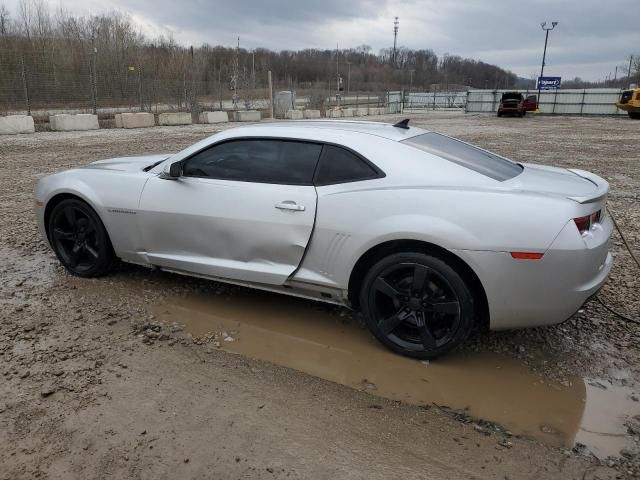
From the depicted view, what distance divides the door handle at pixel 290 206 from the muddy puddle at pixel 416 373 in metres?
0.92

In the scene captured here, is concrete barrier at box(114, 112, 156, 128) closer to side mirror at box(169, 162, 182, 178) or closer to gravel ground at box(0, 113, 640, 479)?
gravel ground at box(0, 113, 640, 479)

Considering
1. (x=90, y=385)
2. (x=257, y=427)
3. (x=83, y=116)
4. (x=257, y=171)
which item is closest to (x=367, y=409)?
(x=257, y=427)

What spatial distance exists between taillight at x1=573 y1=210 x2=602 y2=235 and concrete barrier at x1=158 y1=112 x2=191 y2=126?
24.7 meters

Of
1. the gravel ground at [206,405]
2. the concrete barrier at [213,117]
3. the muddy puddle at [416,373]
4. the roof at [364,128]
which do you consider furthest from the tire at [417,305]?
the concrete barrier at [213,117]

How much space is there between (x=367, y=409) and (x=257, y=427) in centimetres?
62

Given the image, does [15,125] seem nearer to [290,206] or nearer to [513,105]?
[290,206]

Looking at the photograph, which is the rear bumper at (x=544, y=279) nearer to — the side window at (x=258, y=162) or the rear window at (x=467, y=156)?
the rear window at (x=467, y=156)

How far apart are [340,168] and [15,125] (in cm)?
1977

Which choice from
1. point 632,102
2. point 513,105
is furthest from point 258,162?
point 513,105

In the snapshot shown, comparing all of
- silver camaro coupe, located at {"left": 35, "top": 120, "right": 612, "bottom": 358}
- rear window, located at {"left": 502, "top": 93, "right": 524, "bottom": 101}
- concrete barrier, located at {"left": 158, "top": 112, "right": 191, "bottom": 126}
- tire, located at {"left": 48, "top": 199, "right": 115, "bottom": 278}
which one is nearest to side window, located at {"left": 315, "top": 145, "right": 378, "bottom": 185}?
silver camaro coupe, located at {"left": 35, "top": 120, "right": 612, "bottom": 358}

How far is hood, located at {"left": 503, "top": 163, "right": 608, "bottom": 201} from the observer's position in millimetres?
3051

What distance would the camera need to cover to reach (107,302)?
403cm

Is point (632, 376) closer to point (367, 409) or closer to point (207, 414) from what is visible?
point (367, 409)

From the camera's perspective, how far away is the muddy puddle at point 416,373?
2699 mm
